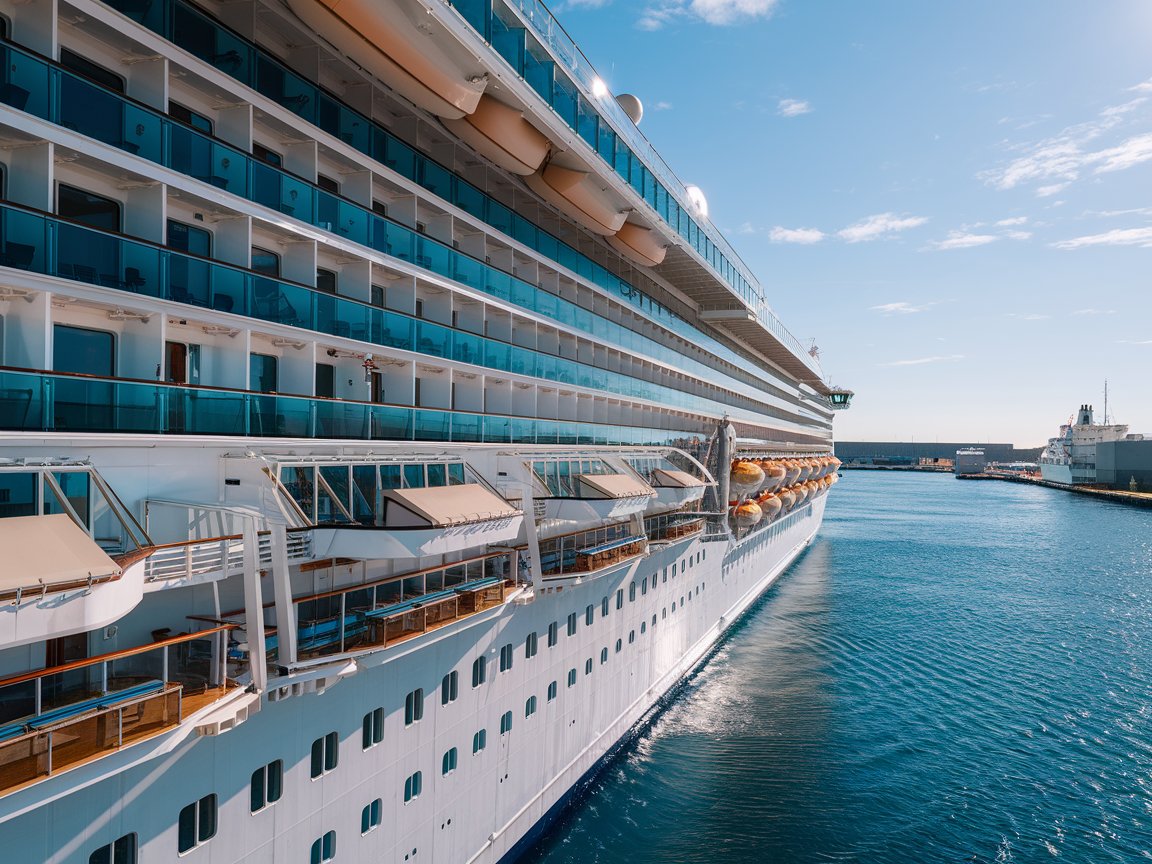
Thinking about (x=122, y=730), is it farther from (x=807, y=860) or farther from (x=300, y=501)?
(x=807, y=860)

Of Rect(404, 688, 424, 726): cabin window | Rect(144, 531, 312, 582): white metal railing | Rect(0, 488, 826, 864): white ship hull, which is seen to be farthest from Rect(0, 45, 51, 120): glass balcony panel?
Rect(404, 688, 424, 726): cabin window

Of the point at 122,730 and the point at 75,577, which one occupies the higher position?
the point at 75,577

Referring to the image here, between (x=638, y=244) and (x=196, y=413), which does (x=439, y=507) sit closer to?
(x=196, y=413)

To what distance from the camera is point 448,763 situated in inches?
528

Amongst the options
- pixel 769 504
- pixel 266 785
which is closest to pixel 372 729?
pixel 266 785

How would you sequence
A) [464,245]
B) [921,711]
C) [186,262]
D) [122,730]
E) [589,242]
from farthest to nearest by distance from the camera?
[921,711], [589,242], [464,245], [186,262], [122,730]

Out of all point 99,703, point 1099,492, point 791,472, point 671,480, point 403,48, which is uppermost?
point 403,48

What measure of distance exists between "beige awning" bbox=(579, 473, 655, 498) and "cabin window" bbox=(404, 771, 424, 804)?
7.95 metres

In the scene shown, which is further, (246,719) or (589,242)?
(589,242)

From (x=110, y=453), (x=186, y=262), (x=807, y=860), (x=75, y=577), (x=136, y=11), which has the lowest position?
(x=807, y=860)

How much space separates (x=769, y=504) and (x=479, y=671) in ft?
99.4

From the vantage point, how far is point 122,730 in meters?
7.26

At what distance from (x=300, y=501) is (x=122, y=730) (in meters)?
4.39

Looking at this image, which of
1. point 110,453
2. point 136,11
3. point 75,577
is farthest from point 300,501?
point 136,11
